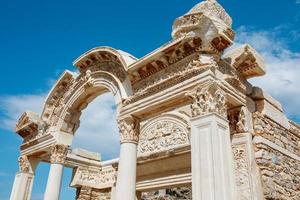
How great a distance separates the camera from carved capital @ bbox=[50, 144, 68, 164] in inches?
354

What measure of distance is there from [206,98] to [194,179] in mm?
1398

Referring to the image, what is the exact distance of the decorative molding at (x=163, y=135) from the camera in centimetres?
880

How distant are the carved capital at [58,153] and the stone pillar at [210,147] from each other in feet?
16.8

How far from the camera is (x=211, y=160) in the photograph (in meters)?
4.78

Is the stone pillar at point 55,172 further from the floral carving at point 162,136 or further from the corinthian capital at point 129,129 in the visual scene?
the corinthian capital at point 129,129

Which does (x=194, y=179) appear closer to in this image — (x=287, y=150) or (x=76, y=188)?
(x=287, y=150)

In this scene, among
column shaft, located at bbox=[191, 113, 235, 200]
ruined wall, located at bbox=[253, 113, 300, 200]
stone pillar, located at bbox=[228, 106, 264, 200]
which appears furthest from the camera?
ruined wall, located at bbox=[253, 113, 300, 200]

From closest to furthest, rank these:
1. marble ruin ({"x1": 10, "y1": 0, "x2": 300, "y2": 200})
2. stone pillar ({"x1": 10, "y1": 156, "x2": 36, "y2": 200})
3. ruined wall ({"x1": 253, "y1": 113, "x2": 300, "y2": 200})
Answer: marble ruin ({"x1": 10, "y1": 0, "x2": 300, "y2": 200})
ruined wall ({"x1": 253, "y1": 113, "x2": 300, "y2": 200})
stone pillar ({"x1": 10, "y1": 156, "x2": 36, "y2": 200})

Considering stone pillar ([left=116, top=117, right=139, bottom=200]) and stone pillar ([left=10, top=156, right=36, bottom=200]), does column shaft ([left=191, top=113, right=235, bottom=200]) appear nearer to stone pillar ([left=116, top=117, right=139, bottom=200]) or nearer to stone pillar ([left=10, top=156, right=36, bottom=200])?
stone pillar ([left=116, top=117, right=139, bottom=200])

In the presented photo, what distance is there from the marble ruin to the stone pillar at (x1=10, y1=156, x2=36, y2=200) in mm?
1959

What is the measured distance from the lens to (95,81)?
8.30 m

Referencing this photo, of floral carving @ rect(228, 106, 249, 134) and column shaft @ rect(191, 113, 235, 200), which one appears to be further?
floral carving @ rect(228, 106, 249, 134)

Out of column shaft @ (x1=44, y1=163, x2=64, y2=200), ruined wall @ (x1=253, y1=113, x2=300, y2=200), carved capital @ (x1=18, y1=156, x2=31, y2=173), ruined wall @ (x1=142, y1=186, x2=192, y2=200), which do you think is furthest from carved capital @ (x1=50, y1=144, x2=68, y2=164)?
ruined wall @ (x1=253, y1=113, x2=300, y2=200)

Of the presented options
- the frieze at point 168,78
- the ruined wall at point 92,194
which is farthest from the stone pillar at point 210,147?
the ruined wall at point 92,194
